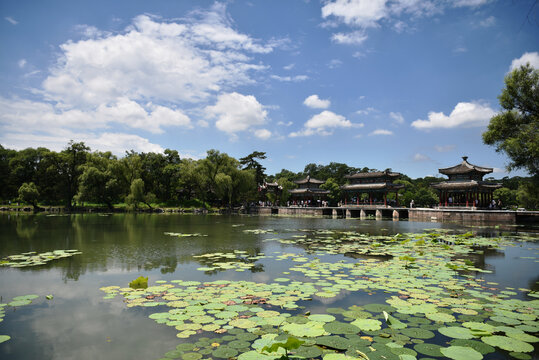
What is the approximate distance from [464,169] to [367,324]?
113 ft

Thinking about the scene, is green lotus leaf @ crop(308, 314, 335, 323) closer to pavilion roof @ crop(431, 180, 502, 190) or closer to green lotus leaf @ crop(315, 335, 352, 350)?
green lotus leaf @ crop(315, 335, 352, 350)

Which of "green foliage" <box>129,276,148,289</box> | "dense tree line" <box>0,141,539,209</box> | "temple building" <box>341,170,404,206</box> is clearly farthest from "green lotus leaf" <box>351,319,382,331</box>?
"dense tree line" <box>0,141,539,209</box>

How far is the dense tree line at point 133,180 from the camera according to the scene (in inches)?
1587

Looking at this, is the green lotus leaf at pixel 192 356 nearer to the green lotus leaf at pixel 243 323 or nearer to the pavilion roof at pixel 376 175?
the green lotus leaf at pixel 243 323

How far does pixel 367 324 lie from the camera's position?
3492mm

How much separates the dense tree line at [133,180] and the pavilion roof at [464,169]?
1362 centimetres

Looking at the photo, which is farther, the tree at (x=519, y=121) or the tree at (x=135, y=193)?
the tree at (x=135, y=193)

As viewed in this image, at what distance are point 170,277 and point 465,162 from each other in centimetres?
3551

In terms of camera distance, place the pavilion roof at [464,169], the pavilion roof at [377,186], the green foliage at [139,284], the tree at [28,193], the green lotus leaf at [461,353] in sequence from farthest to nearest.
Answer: the tree at [28,193]
the pavilion roof at [377,186]
the pavilion roof at [464,169]
the green foliage at [139,284]
the green lotus leaf at [461,353]

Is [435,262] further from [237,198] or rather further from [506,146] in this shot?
[237,198]

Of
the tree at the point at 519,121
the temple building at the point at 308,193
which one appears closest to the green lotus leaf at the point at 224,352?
the tree at the point at 519,121

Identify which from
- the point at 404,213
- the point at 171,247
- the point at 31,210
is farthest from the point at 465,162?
the point at 31,210

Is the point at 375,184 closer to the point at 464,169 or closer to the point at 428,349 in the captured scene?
the point at 464,169

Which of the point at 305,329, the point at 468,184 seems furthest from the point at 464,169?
the point at 305,329
